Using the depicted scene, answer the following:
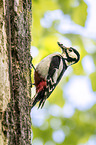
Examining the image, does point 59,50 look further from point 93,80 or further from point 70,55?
point 93,80

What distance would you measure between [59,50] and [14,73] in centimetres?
153

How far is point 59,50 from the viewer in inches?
108

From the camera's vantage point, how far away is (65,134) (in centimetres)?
333

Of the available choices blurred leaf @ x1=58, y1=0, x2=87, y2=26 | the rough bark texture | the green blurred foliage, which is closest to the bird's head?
the green blurred foliage

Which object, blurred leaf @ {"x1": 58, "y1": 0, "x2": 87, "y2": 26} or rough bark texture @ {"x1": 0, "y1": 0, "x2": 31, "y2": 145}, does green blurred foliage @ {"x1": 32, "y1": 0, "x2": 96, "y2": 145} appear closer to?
blurred leaf @ {"x1": 58, "y1": 0, "x2": 87, "y2": 26}

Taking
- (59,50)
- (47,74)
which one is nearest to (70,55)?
(59,50)

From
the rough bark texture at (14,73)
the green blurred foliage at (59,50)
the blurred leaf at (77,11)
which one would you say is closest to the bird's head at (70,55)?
the green blurred foliage at (59,50)

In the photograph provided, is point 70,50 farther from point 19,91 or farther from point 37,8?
point 19,91

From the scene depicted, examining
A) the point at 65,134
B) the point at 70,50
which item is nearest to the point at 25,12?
the point at 70,50

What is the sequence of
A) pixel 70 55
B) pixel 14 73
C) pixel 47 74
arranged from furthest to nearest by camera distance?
pixel 70 55, pixel 47 74, pixel 14 73

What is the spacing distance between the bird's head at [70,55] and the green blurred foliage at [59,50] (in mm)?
75

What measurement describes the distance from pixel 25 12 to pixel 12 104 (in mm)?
603

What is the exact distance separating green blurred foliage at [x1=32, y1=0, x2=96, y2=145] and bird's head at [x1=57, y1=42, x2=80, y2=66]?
75 mm

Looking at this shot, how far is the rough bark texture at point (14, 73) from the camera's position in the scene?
3.71 feet
